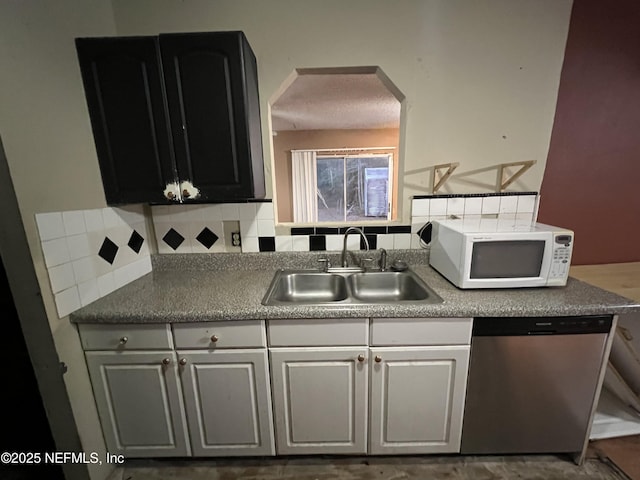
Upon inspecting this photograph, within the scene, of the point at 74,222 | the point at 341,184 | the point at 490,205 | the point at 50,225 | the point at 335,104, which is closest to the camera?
the point at 50,225

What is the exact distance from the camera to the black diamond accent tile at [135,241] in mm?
1486

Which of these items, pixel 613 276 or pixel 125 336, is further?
pixel 613 276

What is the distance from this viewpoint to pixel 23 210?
0.95 meters

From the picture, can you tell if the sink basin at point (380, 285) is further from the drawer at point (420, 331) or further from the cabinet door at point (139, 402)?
the cabinet door at point (139, 402)

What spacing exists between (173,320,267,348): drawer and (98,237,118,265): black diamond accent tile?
1.82ft

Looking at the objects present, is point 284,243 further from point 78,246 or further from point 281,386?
point 78,246

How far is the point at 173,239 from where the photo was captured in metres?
1.63

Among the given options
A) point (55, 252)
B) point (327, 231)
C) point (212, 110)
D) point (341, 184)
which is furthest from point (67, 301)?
point (341, 184)

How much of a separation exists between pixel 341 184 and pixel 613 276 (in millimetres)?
3934

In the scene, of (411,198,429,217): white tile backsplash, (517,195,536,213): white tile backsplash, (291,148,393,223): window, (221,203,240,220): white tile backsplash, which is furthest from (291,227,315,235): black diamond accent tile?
(291,148,393,223): window

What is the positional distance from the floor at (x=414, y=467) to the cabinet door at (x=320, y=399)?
0.10m

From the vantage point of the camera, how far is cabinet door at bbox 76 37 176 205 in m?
1.15

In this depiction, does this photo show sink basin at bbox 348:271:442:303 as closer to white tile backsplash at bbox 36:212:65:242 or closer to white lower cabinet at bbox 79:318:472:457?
white lower cabinet at bbox 79:318:472:457

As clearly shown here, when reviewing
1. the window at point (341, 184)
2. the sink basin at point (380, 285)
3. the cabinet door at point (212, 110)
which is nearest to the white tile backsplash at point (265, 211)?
the cabinet door at point (212, 110)
